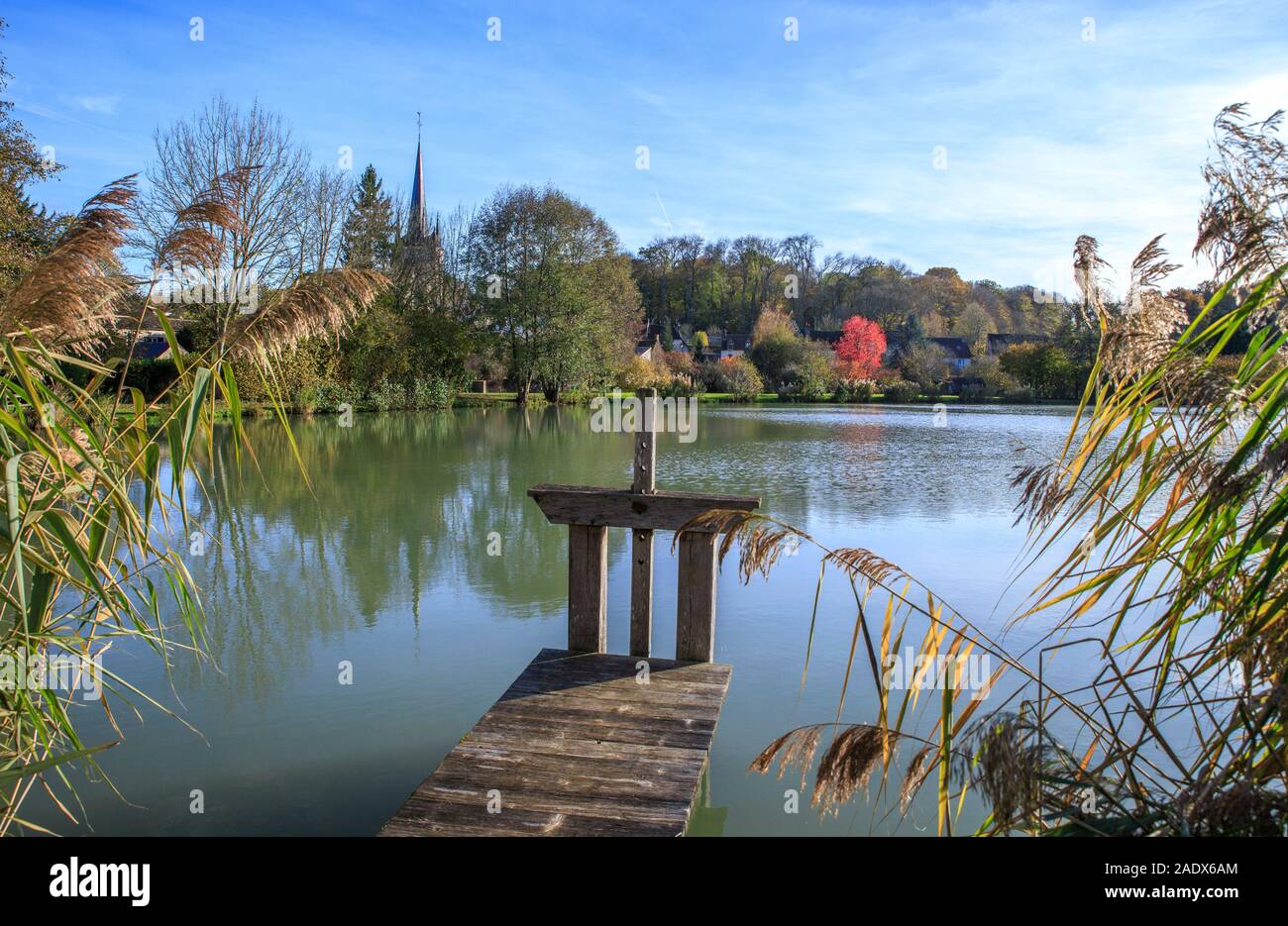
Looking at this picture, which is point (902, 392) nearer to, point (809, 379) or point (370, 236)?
point (809, 379)

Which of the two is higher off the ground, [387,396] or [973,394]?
[973,394]

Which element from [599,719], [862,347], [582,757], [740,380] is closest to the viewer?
[582,757]

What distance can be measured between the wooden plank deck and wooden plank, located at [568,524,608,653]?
170mm

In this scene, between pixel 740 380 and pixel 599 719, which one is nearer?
pixel 599 719

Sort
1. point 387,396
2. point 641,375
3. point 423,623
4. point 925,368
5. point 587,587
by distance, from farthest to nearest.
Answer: point 925,368
point 641,375
point 387,396
point 423,623
point 587,587

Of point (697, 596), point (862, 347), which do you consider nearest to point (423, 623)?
point (697, 596)

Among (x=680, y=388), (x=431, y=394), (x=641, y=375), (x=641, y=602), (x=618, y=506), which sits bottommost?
(x=641, y=602)

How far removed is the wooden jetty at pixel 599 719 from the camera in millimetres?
3076

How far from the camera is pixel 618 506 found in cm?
465

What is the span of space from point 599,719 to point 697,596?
3.24 ft

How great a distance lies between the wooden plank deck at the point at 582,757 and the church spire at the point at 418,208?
33.4 meters
